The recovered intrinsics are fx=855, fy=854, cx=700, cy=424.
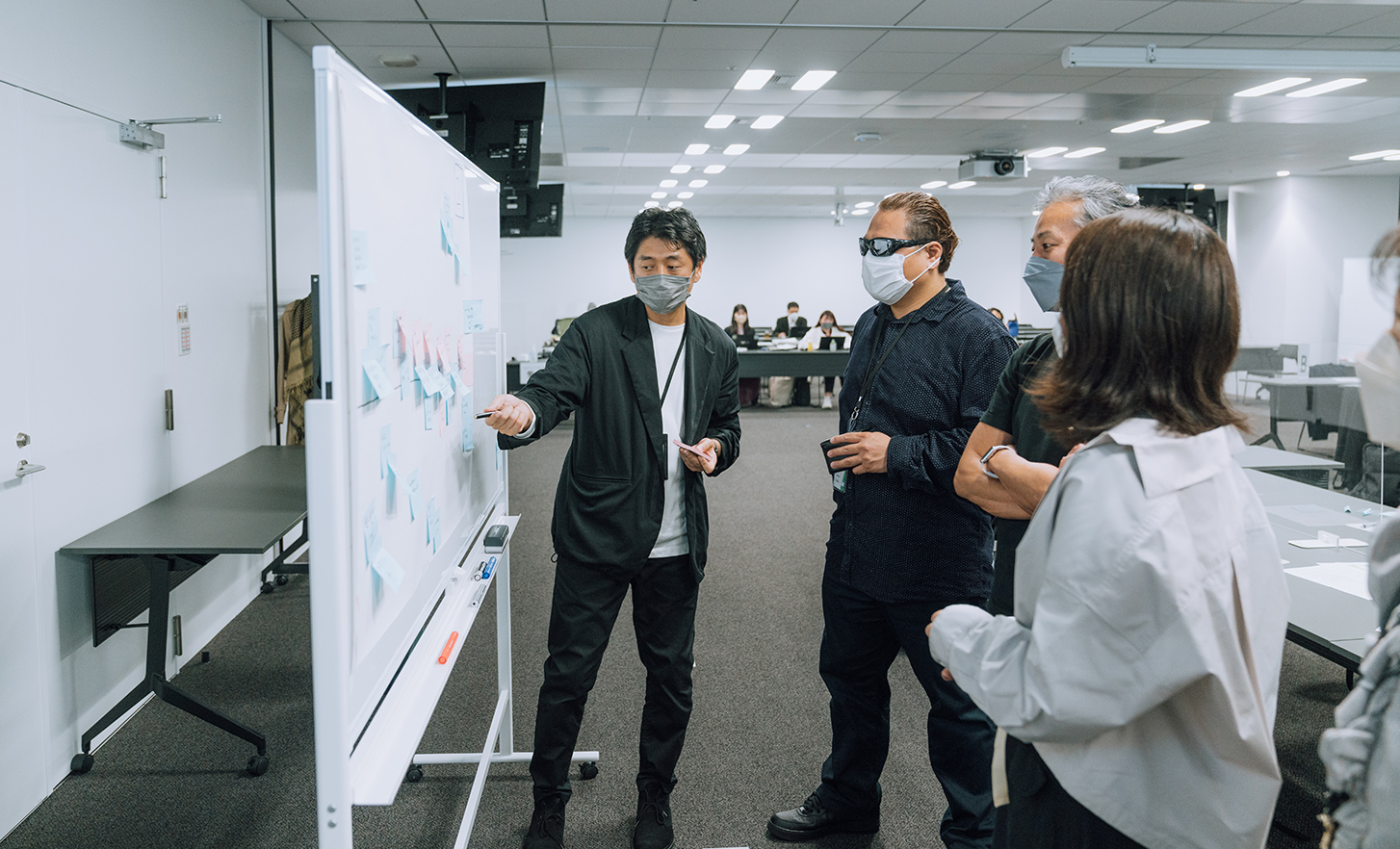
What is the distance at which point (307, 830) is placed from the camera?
2.11 metres

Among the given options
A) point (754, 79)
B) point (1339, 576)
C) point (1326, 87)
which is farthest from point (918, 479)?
point (1326, 87)

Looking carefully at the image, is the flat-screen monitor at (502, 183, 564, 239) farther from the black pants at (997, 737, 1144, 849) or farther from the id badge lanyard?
the black pants at (997, 737, 1144, 849)

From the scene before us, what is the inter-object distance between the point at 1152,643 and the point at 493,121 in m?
4.95

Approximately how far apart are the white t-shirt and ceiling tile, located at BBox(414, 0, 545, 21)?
2.64 metres

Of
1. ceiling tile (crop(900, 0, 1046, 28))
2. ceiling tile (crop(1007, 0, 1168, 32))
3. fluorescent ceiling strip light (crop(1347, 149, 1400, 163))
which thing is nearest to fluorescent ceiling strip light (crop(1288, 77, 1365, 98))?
ceiling tile (crop(1007, 0, 1168, 32))

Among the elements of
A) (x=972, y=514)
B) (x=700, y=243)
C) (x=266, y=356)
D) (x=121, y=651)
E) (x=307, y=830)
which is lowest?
(x=307, y=830)

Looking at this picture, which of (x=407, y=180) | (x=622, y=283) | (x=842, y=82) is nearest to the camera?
(x=407, y=180)

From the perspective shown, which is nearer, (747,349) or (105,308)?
(105,308)

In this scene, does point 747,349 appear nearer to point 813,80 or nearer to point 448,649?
point 813,80

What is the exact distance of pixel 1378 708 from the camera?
75 centimetres

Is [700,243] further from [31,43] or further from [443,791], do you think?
[31,43]

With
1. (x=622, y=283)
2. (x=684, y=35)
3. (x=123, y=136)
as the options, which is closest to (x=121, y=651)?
(x=123, y=136)

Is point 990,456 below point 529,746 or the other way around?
the other way around

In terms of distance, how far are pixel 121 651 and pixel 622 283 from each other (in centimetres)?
1262
